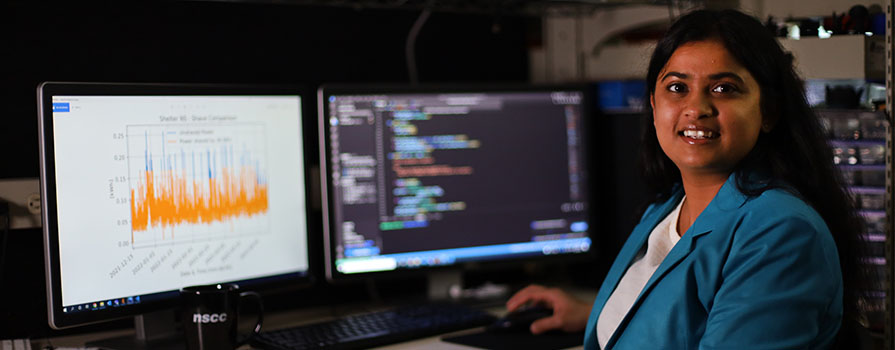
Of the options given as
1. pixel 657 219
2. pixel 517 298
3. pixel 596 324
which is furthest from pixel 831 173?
pixel 517 298

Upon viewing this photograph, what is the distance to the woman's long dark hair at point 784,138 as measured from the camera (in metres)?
1.28

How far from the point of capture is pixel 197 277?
5.13 ft

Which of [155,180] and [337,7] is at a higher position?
[337,7]

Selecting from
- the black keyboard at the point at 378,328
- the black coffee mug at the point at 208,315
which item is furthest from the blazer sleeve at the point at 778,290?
the black coffee mug at the point at 208,315

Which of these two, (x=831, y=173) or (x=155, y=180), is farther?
(x=155, y=180)

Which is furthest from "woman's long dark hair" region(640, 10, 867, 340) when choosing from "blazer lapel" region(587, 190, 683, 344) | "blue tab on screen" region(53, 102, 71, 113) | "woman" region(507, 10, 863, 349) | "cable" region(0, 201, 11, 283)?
"cable" region(0, 201, 11, 283)

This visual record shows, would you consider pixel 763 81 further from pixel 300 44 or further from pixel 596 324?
pixel 300 44

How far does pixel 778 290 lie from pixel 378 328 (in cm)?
77

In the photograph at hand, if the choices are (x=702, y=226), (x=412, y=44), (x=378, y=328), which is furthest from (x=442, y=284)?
(x=702, y=226)

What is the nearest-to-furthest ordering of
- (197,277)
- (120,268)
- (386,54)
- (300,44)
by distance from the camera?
(120,268) < (197,277) < (300,44) < (386,54)

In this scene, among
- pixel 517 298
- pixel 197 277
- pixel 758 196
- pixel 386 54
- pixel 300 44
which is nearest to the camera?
pixel 758 196

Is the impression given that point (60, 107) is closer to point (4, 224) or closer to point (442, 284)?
point (4, 224)

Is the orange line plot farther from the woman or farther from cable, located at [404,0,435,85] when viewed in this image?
the woman

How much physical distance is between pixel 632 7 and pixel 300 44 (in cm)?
81
